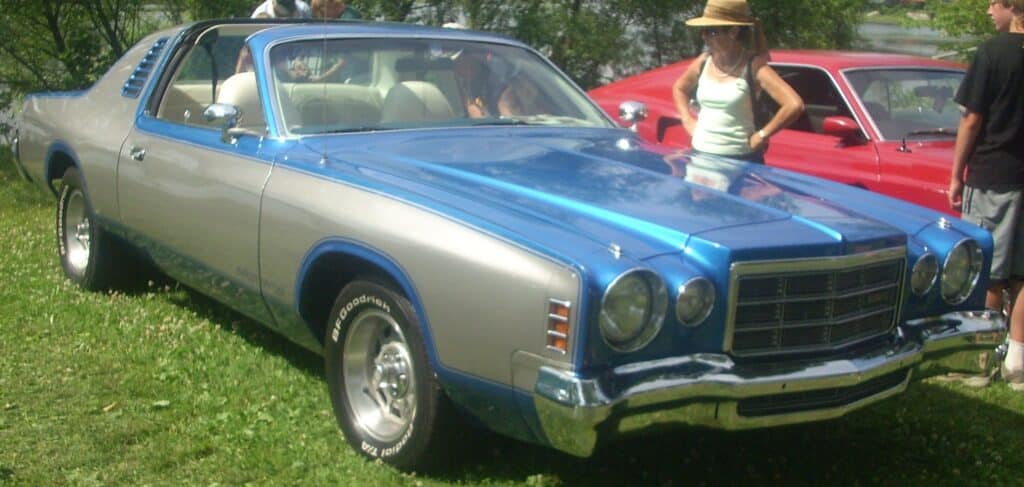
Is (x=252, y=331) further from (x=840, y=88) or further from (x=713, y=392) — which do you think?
(x=840, y=88)

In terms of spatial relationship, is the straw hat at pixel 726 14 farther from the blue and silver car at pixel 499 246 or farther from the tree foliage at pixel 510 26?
the tree foliage at pixel 510 26

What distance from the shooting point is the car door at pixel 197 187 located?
5262 millimetres

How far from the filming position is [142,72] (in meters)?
6.68

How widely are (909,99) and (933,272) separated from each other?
3.32 m

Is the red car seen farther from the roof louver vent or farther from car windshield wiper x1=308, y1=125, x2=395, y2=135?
the roof louver vent

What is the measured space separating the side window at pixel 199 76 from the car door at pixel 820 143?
323cm

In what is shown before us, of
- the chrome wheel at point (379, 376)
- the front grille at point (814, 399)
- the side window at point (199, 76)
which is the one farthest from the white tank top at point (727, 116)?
the chrome wheel at point (379, 376)

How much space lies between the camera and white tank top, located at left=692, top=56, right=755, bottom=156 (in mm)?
6258

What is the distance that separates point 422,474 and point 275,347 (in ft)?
6.38

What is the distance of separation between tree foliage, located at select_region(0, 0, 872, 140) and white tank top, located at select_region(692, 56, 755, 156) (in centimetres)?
531

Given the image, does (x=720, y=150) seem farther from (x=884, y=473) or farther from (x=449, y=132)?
(x=884, y=473)

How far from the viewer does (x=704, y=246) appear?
156 inches

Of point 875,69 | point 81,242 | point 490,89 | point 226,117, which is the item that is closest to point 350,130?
point 226,117

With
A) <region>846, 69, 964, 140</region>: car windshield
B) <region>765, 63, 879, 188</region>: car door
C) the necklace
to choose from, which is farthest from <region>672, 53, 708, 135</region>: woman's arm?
<region>846, 69, 964, 140</region>: car windshield
